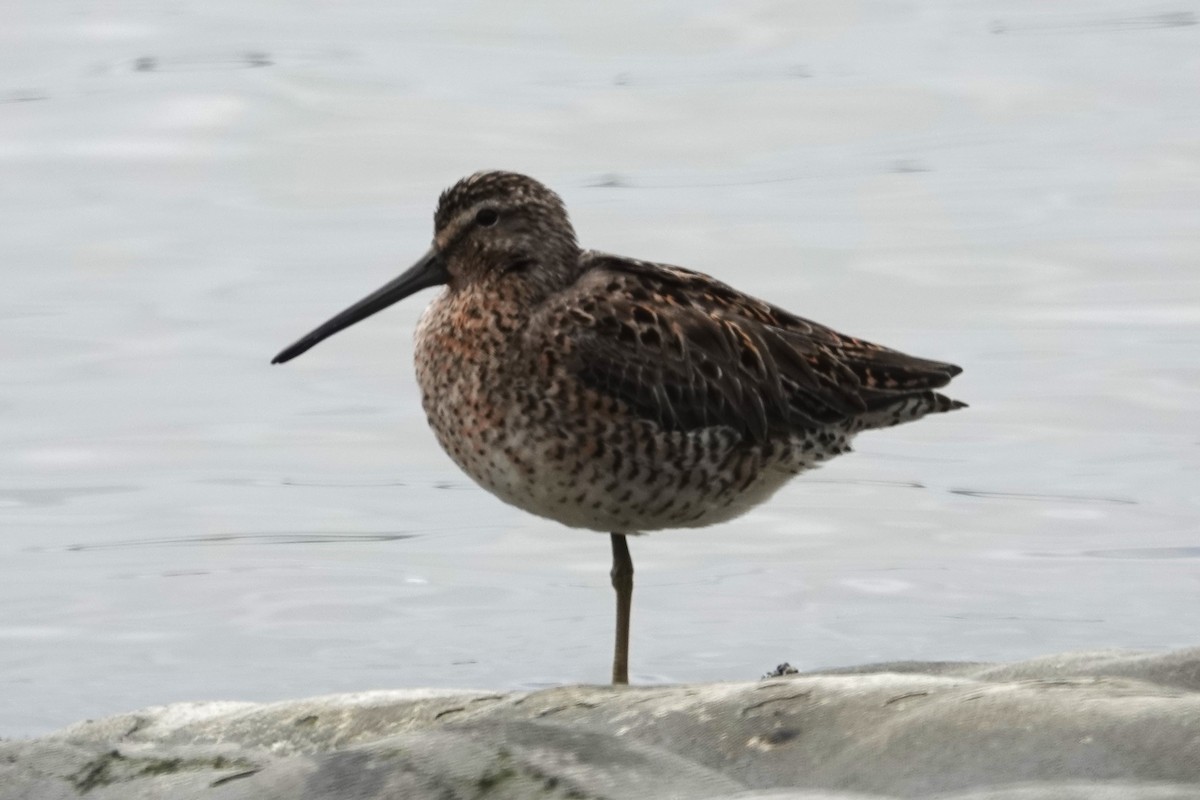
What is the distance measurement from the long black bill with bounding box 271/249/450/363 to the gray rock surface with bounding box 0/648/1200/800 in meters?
2.62

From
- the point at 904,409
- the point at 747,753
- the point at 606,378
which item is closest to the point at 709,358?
the point at 606,378

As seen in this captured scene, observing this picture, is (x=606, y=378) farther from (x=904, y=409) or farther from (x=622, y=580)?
(x=904, y=409)

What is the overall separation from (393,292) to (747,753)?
3242 millimetres

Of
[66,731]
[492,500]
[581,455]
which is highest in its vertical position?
[581,455]

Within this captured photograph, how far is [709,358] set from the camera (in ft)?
22.8

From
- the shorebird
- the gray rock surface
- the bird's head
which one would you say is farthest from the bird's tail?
the gray rock surface

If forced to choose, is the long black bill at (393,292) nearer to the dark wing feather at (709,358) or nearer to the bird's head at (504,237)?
the bird's head at (504,237)

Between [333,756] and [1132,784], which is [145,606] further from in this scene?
[1132,784]

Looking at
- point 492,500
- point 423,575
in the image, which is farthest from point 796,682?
point 492,500

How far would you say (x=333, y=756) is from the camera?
4.21 meters

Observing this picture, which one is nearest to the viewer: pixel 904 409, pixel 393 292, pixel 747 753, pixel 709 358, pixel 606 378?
pixel 747 753

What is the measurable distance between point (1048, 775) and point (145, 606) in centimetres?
690

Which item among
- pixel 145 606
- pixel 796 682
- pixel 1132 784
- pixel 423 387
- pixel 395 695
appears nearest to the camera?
pixel 1132 784

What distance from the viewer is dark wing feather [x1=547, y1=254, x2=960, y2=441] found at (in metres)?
6.72
